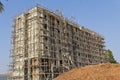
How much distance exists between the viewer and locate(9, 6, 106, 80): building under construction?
46.5m

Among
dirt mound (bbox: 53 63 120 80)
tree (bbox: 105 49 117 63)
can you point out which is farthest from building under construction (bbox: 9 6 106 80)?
tree (bbox: 105 49 117 63)

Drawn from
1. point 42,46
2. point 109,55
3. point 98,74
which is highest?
point 42,46

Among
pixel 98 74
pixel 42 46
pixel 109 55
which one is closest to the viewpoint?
pixel 98 74

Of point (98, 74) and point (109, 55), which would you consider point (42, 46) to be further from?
point (109, 55)

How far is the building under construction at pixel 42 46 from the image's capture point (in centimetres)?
4653

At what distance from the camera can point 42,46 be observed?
152 feet

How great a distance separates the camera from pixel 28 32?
49875 millimetres

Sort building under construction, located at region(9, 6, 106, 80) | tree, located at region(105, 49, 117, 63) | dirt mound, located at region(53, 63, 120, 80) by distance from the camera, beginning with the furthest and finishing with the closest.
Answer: tree, located at region(105, 49, 117, 63), building under construction, located at region(9, 6, 106, 80), dirt mound, located at region(53, 63, 120, 80)

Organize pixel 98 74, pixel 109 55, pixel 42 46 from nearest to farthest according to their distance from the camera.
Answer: pixel 98 74, pixel 42 46, pixel 109 55

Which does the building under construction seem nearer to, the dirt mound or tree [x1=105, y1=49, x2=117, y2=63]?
the dirt mound

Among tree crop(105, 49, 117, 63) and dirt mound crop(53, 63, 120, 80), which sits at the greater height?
tree crop(105, 49, 117, 63)

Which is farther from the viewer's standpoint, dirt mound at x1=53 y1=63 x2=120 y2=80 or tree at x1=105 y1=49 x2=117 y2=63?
tree at x1=105 y1=49 x2=117 y2=63

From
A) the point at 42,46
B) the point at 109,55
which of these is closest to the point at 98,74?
the point at 42,46

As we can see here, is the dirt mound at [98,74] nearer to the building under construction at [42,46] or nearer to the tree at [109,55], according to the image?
the building under construction at [42,46]
